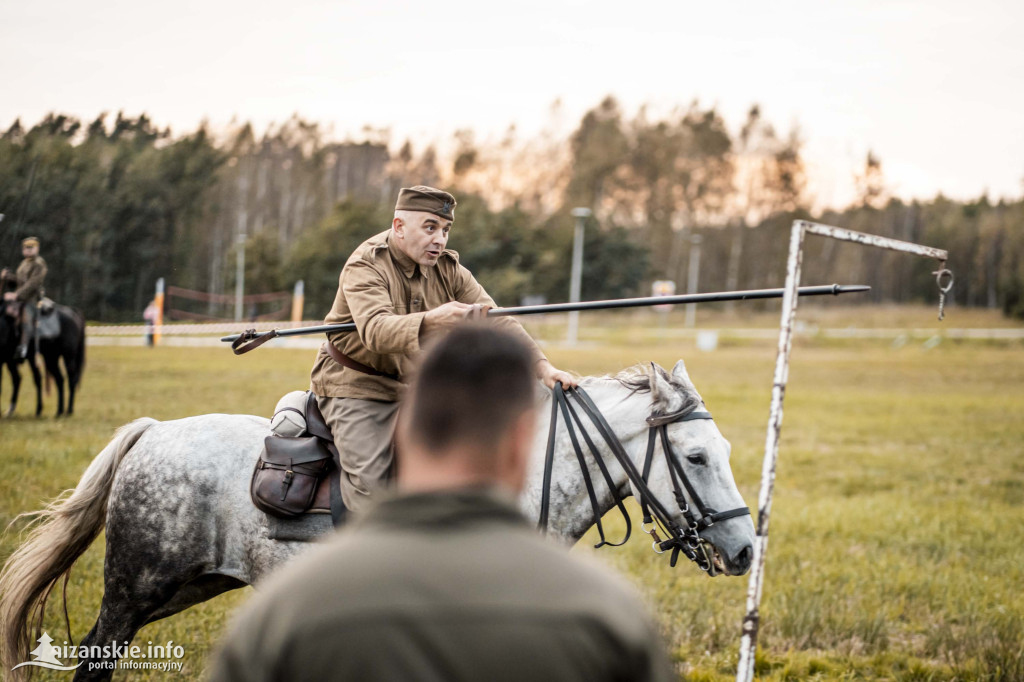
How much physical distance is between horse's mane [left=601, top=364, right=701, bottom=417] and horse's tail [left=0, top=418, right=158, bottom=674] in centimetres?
260

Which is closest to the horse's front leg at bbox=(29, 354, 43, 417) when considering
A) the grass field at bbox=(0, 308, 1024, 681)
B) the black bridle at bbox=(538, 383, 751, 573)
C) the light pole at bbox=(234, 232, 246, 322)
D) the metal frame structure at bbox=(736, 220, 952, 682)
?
the grass field at bbox=(0, 308, 1024, 681)

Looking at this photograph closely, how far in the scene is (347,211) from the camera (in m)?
46.8

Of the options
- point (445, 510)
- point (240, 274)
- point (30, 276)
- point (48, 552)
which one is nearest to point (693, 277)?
point (240, 274)

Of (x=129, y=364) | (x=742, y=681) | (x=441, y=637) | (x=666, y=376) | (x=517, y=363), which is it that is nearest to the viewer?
(x=441, y=637)

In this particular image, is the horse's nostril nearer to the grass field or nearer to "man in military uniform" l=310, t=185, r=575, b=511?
"man in military uniform" l=310, t=185, r=575, b=511

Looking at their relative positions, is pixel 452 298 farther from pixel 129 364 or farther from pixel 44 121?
pixel 129 364

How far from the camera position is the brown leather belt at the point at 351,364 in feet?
12.2

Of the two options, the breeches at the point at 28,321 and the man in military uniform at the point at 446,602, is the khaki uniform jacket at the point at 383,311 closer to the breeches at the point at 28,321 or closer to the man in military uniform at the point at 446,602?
the man in military uniform at the point at 446,602

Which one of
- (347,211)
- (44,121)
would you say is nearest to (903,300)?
(347,211)

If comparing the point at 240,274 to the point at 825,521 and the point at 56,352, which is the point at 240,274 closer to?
the point at 56,352

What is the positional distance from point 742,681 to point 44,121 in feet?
35.5

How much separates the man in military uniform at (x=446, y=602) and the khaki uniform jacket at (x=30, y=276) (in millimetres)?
13711

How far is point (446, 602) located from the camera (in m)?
1.15

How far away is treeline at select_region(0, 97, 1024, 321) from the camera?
47.1 meters
